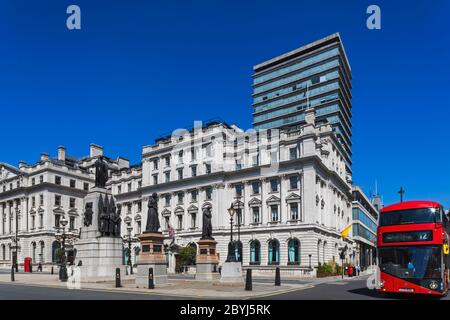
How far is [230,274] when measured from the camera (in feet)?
98.3

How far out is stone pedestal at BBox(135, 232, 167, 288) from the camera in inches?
1039

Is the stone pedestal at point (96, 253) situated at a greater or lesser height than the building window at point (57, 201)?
lesser

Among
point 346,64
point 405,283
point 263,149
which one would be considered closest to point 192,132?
point 263,149

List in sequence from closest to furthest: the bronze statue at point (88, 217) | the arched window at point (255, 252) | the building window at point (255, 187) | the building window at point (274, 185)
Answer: the bronze statue at point (88, 217)
the arched window at point (255, 252)
the building window at point (274, 185)
the building window at point (255, 187)

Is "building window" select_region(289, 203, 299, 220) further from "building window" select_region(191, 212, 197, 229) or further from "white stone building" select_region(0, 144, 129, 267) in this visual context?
"white stone building" select_region(0, 144, 129, 267)

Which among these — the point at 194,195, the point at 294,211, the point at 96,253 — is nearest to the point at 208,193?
the point at 194,195

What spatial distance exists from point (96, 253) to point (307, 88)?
84.4 metres

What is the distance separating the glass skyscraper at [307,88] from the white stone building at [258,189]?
38.1 m

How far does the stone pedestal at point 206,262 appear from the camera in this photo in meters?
33.7

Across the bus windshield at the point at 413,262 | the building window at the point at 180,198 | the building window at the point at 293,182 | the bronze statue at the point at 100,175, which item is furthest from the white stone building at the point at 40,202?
the bus windshield at the point at 413,262

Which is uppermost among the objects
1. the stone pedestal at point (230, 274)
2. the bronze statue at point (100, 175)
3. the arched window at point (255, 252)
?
the bronze statue at point (100, 175)

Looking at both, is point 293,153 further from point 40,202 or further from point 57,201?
point 40,202

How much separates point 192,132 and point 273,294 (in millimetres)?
44466

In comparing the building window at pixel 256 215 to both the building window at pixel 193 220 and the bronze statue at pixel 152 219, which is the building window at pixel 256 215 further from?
the bronze statue at pixel 152 219
